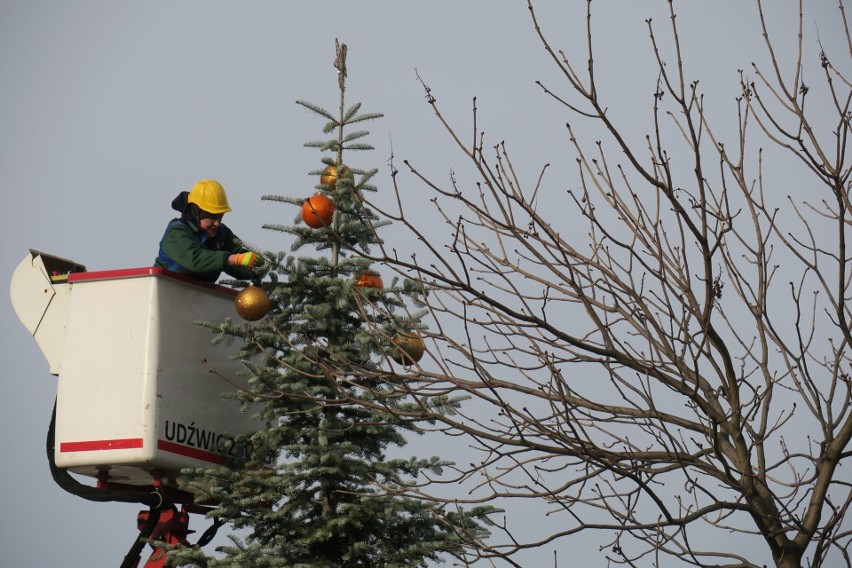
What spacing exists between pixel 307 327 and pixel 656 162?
384 cm

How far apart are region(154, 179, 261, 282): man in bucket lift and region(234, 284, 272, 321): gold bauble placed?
41cm

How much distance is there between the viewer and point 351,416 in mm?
9781

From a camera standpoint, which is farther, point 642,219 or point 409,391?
point 642,219

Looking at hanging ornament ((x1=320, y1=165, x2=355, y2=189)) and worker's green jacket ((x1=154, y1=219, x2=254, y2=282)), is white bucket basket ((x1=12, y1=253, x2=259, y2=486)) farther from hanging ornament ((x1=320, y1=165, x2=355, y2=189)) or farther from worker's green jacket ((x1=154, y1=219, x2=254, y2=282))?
hanging ornament ((x1=320, y1=165, x2=355, y2=189))

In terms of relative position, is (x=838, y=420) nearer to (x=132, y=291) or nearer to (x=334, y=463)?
(x=334, y=463)

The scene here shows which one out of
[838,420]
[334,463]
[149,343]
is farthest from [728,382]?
[149,343]

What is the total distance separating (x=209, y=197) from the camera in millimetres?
10117

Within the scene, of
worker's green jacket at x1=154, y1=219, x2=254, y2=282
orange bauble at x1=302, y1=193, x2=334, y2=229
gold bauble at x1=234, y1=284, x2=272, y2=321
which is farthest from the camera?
worker's green jacket at x1=154, y1=219, x2=254, y2=282

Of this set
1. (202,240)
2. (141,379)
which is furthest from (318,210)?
(141,379)

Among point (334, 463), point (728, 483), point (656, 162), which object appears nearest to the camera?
point (728, 483)

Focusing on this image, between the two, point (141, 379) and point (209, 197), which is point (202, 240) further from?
point (141, 379)

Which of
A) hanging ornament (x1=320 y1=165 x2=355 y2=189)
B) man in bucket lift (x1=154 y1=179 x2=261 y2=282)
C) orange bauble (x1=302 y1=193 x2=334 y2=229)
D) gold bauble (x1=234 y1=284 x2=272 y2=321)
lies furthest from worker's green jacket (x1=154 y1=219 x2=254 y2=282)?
hanging ornament (x1=320 y1=165 x2=355 y2=189)

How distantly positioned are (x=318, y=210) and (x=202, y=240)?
59.4 inches

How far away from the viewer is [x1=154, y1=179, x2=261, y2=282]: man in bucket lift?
32.3ft
